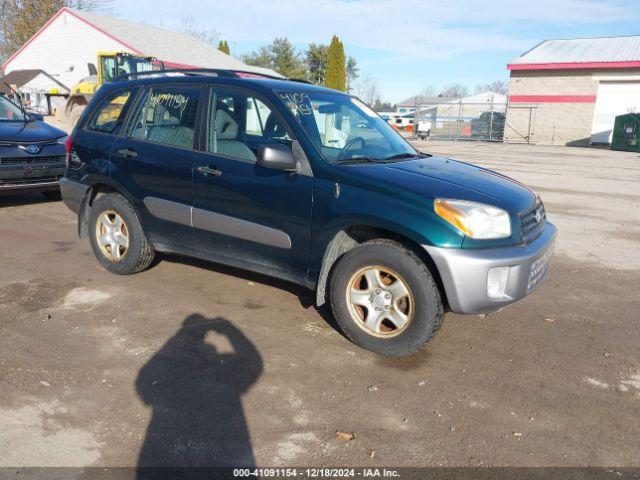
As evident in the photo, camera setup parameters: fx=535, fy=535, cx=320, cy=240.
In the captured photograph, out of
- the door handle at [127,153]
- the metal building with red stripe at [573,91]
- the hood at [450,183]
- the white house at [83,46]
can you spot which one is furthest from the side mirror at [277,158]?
the white house at [83,46]

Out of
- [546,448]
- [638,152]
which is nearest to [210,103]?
[546,448]

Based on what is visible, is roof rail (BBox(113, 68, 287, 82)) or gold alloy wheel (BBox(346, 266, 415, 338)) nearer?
gold alloy wheel (BBox(346, 266, 415, 338))

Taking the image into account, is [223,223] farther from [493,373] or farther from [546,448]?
[546,448]

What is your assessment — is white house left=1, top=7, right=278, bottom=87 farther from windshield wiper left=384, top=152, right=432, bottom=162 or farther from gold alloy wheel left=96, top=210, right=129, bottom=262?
windshield wiper left=384, top=152, right=432, bottom=162

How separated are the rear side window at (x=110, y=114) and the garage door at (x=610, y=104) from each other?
3310 centimetres

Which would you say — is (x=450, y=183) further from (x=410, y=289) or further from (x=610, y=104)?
(x=610, y=104)

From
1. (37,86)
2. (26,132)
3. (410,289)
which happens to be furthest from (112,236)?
(37,86)

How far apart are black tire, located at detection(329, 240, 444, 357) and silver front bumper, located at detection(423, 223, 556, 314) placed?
5.3 inches

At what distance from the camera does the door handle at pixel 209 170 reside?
4.26 meters

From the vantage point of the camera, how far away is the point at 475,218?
342cm

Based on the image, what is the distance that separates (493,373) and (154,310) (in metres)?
2.68

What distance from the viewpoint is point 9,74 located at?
4094 cm

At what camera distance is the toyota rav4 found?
11.4 feet

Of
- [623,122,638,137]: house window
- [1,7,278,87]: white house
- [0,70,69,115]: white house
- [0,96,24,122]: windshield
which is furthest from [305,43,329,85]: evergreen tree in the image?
[0,96,24,122]: windshield
